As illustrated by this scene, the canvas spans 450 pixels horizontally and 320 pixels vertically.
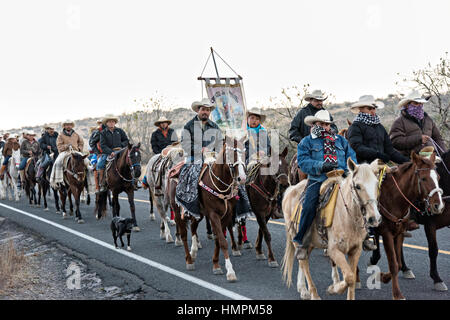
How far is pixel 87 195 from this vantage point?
18.4 metres

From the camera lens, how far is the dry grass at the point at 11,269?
8016 mm

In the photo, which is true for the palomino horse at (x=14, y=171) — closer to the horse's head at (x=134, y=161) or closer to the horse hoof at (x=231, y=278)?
the horse's head at (x=134, y=161)

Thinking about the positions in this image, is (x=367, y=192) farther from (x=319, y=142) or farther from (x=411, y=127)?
(x=411, y=127)

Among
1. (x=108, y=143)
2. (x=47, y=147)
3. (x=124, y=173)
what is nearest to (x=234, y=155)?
(x=124, y=173)

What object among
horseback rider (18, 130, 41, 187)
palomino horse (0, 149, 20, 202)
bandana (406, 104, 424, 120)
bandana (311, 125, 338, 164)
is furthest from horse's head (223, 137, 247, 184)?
palomino horse (0, 149, 20, 202)

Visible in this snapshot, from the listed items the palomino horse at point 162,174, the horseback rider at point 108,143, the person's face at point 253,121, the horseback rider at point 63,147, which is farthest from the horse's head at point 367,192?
the horseback rider at point 63,147

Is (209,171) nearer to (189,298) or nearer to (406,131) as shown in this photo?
(189,298)

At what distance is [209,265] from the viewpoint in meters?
9.14

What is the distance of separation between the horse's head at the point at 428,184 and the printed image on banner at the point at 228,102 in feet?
48.6

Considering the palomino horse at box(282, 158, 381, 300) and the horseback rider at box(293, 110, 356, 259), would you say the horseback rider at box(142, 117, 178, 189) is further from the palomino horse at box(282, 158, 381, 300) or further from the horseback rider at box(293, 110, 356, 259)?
the palomino horse at box(282, 158, 381, 300)

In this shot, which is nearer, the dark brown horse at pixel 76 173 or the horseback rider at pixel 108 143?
the horseback rider at pixel 108 143

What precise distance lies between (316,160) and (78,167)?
32.6ft

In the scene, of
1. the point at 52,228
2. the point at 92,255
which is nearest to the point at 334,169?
the point at 92,255

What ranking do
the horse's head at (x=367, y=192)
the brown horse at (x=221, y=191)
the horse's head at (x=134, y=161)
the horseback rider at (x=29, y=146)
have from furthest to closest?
the horseback rider at (x=29, y=146) → the horse's head at (x=134, y=161) → the brown horse at (x=221, y=191) → the horse's head at (x=367, y=192)
